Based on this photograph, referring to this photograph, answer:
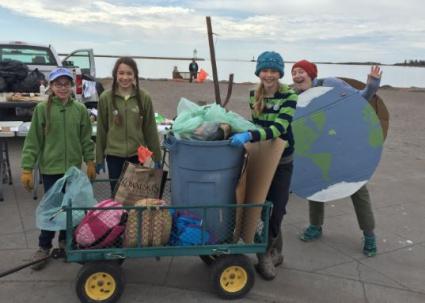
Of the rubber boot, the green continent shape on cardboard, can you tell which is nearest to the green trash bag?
the rubber boot

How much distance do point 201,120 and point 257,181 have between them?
59 centimetres

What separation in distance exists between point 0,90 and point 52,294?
19.6 ft

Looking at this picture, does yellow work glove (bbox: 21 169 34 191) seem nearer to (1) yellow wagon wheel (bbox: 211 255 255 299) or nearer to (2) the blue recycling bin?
(2) the blue recycling bin

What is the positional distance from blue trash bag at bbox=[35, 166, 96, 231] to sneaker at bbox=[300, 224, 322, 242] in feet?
7.03

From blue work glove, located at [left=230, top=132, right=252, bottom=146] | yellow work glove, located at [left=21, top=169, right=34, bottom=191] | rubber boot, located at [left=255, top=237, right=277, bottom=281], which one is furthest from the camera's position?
rubber boot, located at [left=255, top=237, right=277, bottom=281]

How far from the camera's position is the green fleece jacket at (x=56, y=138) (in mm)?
3555

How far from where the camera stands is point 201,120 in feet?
10.5

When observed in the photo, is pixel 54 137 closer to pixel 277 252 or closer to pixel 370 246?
pixel 277 252

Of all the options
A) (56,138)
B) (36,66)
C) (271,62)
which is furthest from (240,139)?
(36,66)

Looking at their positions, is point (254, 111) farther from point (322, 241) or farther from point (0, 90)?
point (0, 90)

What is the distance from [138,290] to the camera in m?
3.35

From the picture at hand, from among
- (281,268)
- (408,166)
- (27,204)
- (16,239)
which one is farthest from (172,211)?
(408,166)

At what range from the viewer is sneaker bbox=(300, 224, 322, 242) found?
14.8 ft

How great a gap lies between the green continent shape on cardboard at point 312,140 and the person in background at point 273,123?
985mm
